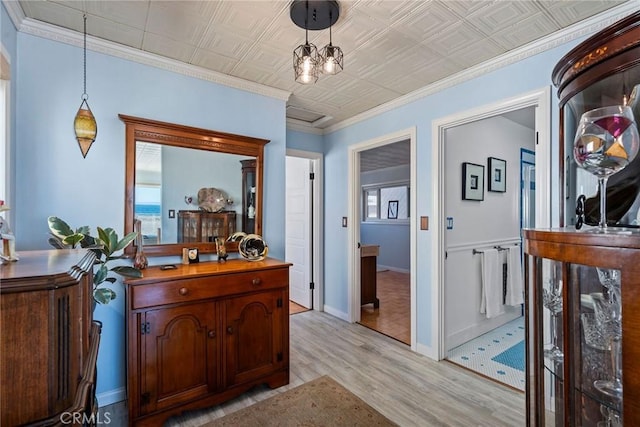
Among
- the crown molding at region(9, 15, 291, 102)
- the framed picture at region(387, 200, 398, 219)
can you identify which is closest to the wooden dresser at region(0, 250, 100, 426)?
the crown molding at region(9, 15, 291, 102)

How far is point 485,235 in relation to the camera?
129 inches

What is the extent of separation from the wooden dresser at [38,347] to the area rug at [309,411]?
4.76 ft

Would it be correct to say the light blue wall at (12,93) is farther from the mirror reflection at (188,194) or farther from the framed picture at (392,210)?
the framed picture at (392,210)

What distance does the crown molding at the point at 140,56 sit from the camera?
1836mm

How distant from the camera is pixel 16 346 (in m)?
0.57

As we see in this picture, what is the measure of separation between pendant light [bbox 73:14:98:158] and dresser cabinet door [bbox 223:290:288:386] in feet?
4.60

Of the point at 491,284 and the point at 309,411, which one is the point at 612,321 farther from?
the point at 491,284

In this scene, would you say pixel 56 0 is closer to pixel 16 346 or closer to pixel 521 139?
pixel 16 346

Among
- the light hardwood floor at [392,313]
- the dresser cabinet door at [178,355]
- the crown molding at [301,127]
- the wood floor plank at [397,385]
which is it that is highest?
the crown molding at [301,127]

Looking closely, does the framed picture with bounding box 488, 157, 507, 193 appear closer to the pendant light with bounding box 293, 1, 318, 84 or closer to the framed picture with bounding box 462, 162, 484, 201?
the framed picture with bounding box 462, 162, 484, 201

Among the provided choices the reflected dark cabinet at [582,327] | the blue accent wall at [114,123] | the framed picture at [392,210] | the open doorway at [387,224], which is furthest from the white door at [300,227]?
the framed picture at [392,210]

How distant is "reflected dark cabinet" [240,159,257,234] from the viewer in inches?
103

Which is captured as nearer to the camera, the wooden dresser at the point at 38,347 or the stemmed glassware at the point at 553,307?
the wooden dresser at the point at 38,347

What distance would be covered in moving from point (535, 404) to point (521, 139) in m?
3.58
